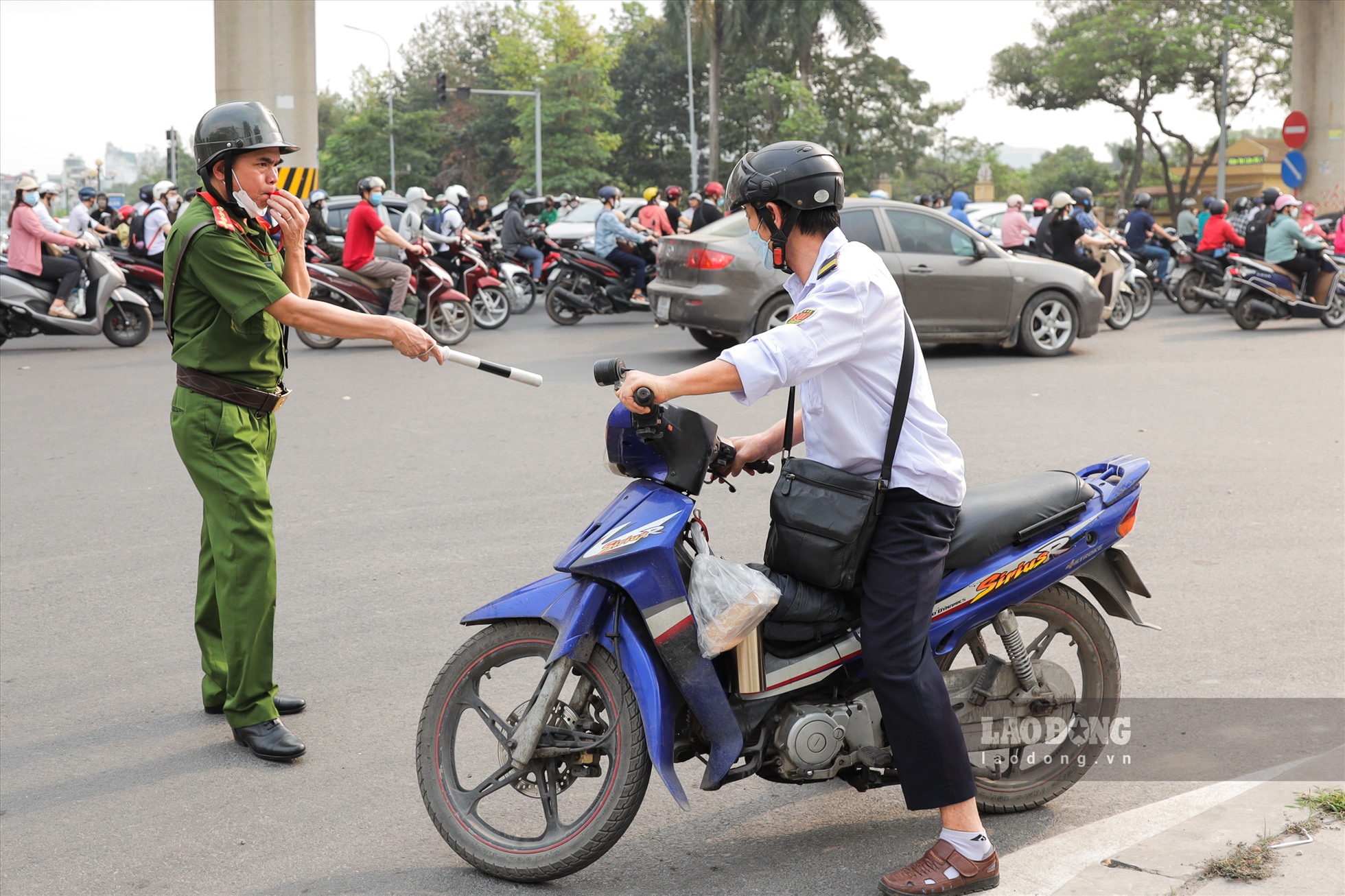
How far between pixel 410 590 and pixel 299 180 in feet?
48.3

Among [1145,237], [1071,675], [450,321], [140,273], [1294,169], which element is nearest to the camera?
[1071,675]

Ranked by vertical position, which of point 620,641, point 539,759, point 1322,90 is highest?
point 1322,90

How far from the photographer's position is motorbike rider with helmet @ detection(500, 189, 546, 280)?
1919 centimetres

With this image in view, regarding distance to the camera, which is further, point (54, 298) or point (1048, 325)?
point (54, 298)

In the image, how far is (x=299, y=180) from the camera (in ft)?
62.8

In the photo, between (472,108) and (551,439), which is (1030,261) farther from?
(472,108)

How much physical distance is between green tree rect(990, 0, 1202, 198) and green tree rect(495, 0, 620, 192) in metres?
18.7

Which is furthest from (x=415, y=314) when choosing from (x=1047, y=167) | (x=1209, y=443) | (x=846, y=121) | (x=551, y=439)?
(x=1047, y=167)

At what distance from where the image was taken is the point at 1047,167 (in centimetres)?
7644

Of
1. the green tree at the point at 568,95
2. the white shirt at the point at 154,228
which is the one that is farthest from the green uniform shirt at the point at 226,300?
the green tree at the point at 568,95

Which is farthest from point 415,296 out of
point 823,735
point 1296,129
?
point 1296,129

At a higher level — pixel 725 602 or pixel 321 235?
pixel 321 235

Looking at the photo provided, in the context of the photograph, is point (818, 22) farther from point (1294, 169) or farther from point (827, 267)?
point (827, 267)

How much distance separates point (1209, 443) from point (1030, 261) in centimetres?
498
